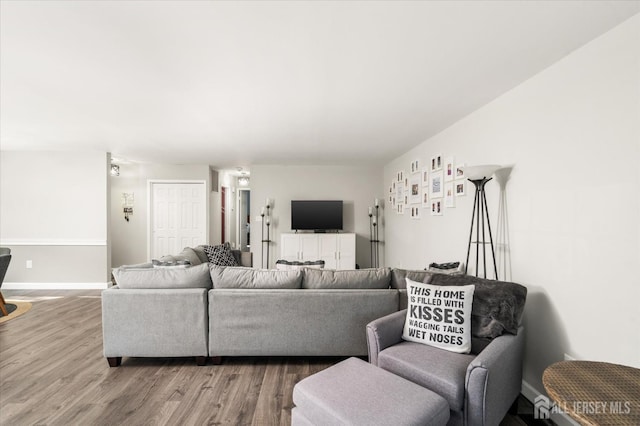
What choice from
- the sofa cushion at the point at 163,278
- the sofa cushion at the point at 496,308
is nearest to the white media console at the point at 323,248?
the sofa cushion at the point at 163,278

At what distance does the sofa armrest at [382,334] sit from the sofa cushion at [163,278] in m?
1.50

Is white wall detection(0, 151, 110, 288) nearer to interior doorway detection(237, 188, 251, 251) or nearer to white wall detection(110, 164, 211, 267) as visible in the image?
white wall detection(110, 164, 211, 267)

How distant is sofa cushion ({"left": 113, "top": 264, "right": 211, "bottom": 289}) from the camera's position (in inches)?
100

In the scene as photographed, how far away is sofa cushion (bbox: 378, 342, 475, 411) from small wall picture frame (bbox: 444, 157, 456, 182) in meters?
2.09

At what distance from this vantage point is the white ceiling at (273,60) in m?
1.52

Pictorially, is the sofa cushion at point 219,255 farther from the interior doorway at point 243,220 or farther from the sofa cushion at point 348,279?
the interior doorway at point 243,220

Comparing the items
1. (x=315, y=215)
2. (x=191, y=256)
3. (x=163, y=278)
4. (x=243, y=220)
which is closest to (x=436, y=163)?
(x=315, y=215)

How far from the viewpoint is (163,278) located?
2.55m

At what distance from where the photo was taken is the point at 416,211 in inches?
175

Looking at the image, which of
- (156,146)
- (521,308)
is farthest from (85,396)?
(156,146)

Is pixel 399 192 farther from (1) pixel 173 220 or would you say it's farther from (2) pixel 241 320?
(1) pixel 173 220

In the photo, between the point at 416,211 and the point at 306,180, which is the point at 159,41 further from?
the point at 306,180

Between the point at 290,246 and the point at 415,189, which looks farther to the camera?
the point at 290,246

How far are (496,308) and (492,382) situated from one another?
53cm
